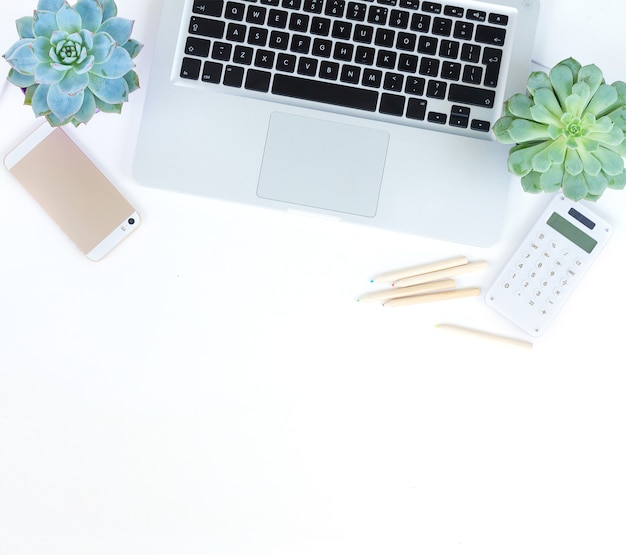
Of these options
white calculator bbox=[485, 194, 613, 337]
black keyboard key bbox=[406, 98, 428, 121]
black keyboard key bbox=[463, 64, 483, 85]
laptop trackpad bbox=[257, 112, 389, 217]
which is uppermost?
black keyboard key bbox=[463, 64, 483, 85]

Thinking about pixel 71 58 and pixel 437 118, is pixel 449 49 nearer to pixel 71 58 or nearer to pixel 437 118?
pixel 437 118

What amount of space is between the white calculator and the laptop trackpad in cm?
18

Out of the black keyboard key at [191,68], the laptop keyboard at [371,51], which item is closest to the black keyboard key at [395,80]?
the laptop keyboard at [371,51]

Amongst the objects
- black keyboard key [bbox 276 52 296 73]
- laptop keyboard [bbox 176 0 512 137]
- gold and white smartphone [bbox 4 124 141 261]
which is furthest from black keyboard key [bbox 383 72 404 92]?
gold and white smartphone [bbox 4 124 141 261]

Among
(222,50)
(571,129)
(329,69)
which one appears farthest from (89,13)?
(571,129)

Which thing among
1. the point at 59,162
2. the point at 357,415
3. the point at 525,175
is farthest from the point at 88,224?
the point at 525,175

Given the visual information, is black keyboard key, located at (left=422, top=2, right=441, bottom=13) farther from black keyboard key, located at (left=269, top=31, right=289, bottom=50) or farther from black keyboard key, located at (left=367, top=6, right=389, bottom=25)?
black keyboard key, located at (left=269, top=31, right=289, bottom=50)

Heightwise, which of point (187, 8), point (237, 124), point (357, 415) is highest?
point (187, 8)

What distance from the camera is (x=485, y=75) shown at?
2.33ft

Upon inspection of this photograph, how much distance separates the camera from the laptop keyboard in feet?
2.33

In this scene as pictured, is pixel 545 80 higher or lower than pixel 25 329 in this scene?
higher

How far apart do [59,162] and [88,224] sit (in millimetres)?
79

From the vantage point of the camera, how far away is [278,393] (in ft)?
2.47

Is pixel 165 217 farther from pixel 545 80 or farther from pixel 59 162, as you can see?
pixel 545 80
